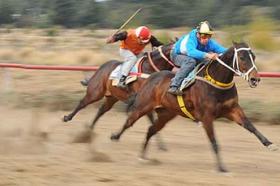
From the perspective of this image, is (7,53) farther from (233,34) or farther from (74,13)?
(74,13)

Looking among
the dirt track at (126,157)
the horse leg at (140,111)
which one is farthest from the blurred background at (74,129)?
→ the horse leg at (140,111)

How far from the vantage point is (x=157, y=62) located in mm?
10211

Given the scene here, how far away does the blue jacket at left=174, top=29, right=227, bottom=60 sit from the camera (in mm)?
8359

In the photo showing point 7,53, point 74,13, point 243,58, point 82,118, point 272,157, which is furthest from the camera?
point 74,13

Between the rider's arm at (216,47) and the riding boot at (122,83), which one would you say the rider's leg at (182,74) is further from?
the riding boot at (122,83)

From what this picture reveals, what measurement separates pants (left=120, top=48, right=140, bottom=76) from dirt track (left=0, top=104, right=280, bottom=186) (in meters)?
1.29

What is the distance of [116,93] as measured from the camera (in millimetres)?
10969

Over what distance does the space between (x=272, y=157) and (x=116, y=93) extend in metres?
3.13

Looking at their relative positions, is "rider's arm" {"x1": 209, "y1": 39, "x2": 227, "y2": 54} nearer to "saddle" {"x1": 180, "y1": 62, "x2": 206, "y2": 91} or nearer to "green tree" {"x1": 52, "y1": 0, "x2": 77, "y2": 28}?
"saddle" {"x1": 180, "y1": 62, "x2": 206, "y2": 91}

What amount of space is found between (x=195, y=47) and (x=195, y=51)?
16 centimetres

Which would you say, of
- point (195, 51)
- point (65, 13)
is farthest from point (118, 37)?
point (65, 13)

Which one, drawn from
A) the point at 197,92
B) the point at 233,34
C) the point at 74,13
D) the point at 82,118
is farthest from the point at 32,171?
the point at 74,13

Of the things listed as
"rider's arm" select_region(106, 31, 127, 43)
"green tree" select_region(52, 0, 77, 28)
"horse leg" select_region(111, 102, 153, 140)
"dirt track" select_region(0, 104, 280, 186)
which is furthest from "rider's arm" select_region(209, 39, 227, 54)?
"green tree" select_region(52, 0, 77, 28)

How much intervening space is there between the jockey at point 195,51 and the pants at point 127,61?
187 centimetres
